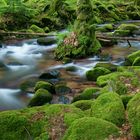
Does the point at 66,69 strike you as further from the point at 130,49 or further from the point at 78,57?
the point at 130,49

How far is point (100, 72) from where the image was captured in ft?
36.6

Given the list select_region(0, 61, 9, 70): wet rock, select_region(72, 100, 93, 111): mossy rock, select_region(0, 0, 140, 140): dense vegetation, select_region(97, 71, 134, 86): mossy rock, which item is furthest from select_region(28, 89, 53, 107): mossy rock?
select_region(0, 61, 9, 70): wet rock

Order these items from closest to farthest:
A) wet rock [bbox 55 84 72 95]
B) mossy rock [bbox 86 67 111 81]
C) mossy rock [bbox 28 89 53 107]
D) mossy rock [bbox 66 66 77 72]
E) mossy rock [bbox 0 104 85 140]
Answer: mossy rock [bbox 0 104 85 140] < mossy rock [bbox 28 89 53 107] < wet rock [bbox 55 84 72 95] < mossy rock [bbox 86 67 111 81] < mossy rock [bbox 66 66 77 72]

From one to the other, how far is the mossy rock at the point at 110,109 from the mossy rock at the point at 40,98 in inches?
105

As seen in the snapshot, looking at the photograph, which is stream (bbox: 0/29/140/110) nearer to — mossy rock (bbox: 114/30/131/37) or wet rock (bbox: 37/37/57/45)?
wet rock (bbox: 37/37/57/45)

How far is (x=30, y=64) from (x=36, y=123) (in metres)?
8.35

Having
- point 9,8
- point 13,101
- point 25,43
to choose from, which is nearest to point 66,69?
point 13,101

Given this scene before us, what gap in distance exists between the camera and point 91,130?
17.6ft

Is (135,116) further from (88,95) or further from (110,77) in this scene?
(110,77)

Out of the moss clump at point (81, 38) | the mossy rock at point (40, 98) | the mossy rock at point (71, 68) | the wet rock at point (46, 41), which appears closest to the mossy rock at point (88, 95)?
the mossy rock at point (40, 98)

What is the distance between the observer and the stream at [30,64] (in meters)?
10.1

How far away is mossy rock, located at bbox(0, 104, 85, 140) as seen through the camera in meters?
5.94

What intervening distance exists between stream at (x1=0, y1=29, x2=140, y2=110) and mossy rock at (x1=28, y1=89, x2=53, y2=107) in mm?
506

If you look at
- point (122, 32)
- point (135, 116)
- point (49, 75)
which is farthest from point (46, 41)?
point (135, 116)
